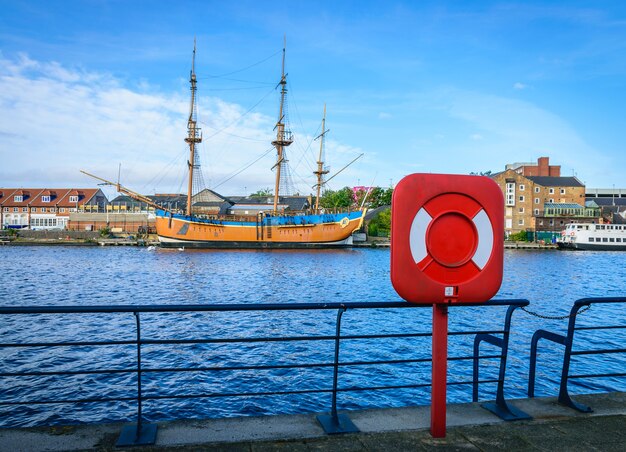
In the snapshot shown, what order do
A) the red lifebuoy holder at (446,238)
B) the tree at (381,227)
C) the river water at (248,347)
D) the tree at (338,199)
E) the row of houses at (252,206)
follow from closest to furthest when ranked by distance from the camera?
1. the red lifebuoy holder at (446,238)
2. the river water at (248,347)
3. the row of houses at (252,206)
4. the tree at (381,227)
5. the tree at (338,199)

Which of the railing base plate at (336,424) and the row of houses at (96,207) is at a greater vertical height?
the row of houses at (96,207)

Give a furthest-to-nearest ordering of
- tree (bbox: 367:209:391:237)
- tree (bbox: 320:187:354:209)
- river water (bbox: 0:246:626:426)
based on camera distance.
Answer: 1. tree (bbox: 320:187:354:209)
2. tree (bbox: 367:209:391:237)
3. river water (bbox: 0:246:626:426)

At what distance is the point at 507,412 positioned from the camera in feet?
13.3

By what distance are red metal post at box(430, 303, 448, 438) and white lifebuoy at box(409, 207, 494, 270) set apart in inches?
16.5

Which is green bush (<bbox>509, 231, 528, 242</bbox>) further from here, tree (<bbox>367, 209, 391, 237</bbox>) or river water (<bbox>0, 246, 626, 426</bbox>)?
river water (<bbox>0, 246, 626, 426</bbox>)

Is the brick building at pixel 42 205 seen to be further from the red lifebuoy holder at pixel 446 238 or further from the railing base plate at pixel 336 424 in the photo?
the red lifebuoy holder at pixel 446 238

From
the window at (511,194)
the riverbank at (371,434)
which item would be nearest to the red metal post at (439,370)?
the riverbank at (371,434)

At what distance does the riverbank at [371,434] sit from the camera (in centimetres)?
342

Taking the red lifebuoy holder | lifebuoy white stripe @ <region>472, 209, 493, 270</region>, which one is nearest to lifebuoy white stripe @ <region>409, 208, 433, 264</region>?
the red lifebuoy holder

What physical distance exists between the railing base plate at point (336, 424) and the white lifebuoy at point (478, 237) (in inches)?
55.8

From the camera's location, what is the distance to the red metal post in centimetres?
356

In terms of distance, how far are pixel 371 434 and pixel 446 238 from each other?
1559mm

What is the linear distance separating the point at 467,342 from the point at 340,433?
42.7ft

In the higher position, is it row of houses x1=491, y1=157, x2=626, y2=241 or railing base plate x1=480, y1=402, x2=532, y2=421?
row of houses x1=491, y1=157, x2=626, y2=241
